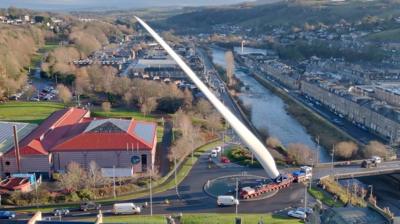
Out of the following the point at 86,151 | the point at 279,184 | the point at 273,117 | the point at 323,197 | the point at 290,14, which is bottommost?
the point at 273,117

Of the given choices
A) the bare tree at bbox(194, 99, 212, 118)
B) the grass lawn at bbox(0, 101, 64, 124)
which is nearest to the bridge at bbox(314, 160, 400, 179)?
the bare tree at bbox(194, 99, 212, 118)

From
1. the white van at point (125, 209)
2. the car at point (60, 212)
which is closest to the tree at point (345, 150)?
the white van at point (125, 209)

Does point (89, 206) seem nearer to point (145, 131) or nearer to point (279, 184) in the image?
point (145, 131)

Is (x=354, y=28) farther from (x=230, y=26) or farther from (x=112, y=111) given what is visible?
(x=112, y=111)

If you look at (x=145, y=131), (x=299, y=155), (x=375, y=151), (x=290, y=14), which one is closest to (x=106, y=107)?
(x=145, y=131)

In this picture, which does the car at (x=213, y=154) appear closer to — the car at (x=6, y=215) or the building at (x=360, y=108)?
the car at (x=6, y=215)

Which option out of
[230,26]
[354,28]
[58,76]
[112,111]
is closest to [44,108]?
[112,111]
